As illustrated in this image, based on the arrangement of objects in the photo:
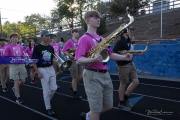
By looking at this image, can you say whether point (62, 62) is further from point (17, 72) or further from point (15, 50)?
point (15, 50)

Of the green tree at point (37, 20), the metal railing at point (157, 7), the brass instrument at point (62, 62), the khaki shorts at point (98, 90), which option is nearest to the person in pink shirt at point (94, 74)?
the khaki shorts at point (98, 90)

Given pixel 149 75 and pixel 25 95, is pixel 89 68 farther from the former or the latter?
pixel 149 75

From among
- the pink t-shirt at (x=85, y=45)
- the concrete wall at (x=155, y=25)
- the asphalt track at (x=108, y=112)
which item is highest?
the concrete wall at (x=155, y=25)

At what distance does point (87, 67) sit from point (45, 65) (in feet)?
9.35

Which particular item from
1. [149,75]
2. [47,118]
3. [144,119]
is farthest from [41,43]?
[149,75]

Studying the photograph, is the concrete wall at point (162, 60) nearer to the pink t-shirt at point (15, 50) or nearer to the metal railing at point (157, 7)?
the pink t-shirt at point (15, 50)

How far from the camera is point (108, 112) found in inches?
358

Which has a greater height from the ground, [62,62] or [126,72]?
[62,62]

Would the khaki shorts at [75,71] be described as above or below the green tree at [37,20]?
below

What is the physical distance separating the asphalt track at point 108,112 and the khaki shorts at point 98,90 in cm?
226

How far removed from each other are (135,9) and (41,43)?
1131 inches

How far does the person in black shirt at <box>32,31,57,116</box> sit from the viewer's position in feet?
29.3

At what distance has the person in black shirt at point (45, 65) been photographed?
892 centimetres

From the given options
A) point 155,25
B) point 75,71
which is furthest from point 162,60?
point 155,25
